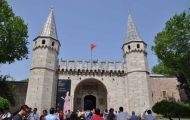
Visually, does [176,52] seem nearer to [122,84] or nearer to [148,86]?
[148,86]

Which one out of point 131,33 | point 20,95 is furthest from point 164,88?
point 20,95

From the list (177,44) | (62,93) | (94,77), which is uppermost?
(177,44)

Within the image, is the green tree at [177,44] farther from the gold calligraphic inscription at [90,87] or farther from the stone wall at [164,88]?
the gold calligraphic inscription at [90,87]

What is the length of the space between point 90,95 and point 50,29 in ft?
34.4

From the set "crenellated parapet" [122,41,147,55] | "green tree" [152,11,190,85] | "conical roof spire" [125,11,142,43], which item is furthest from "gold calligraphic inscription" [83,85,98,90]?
"green tree" [152,11,190,85]

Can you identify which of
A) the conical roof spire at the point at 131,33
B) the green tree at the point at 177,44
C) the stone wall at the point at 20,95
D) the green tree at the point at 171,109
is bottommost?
the green tree at the point at 171,109

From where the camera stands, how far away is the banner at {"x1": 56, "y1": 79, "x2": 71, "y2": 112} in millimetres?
19594

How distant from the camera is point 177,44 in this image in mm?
15914

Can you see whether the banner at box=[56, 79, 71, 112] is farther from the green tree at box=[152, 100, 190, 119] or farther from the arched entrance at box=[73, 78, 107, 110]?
the green tree at box=[152, 100, 190, 119]

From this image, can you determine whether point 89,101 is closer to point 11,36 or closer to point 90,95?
point 90,95

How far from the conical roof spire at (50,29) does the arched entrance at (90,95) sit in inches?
292

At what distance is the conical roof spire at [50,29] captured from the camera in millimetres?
21781

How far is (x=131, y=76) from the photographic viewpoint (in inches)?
803

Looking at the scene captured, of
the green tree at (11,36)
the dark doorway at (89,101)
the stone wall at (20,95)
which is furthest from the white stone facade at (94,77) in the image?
the stone wall at (20,95)
